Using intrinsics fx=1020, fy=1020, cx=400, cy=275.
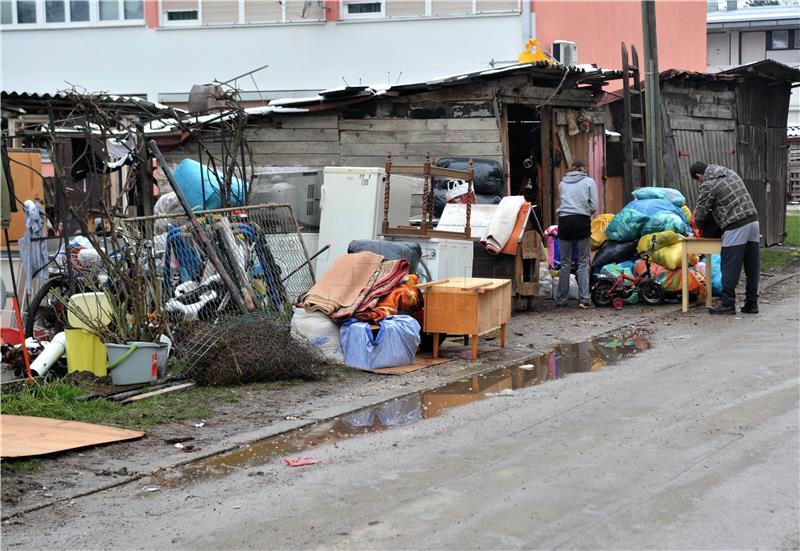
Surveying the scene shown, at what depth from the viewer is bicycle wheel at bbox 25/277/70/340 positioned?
1018 cm

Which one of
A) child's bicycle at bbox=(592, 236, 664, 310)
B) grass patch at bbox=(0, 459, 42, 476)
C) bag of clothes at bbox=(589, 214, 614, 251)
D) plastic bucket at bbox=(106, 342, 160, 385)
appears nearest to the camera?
grass patch at bbox=(0, 459, 42, 476)

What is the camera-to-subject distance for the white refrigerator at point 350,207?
1274cm

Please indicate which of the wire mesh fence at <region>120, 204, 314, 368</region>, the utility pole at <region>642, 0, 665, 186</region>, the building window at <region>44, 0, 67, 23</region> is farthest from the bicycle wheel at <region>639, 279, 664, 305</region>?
the building window at <region>44, 0, 67, 23</region>

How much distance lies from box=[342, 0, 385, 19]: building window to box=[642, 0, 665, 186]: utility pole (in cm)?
857

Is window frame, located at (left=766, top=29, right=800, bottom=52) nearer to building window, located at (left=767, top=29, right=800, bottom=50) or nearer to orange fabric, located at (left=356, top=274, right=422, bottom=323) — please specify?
building window, located at (left=767, top=29, right=800, bottom=50)

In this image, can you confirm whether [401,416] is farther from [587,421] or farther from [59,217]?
[59,217]

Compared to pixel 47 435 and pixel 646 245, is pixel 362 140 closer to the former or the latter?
pixel 646 245

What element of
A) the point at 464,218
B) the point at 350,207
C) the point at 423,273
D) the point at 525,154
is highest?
the point at 525,154

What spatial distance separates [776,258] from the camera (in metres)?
19.8

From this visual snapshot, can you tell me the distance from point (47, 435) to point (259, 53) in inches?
723

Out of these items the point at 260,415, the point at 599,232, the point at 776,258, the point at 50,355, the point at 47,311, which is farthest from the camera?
the point at 776,258

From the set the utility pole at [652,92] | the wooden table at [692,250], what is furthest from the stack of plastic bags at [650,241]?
the utility pole at [652,92]

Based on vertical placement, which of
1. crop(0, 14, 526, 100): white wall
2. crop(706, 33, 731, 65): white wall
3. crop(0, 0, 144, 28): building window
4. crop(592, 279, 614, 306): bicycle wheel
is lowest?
crop(592, 279, 614, 306): bicycle wheel

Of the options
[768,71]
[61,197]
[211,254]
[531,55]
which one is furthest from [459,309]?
[768,71]
